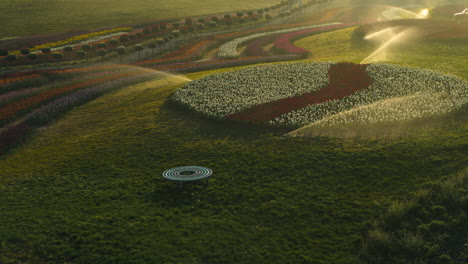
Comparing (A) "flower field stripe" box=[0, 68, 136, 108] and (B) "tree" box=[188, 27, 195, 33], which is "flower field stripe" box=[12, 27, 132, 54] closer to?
(B) "tree" box=[188, 27, 195, 33]

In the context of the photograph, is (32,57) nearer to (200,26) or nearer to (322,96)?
(200,26)

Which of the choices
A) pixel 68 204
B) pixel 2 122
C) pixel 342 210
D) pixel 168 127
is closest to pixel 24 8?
pixel 2 122

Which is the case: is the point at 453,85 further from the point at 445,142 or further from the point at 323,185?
the point at 323,185

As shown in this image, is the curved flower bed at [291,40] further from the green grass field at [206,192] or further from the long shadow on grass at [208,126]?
the green grass field at [206,192]

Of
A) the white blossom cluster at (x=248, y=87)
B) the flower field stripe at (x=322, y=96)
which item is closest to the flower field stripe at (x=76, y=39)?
the white blossom cluster at (x=248, y=87)

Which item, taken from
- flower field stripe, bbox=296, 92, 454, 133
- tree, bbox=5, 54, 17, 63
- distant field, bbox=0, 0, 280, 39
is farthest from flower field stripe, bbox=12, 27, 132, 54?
flower field stripe, bbox=296, 92, 454, 133
